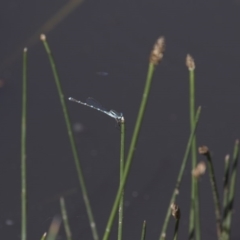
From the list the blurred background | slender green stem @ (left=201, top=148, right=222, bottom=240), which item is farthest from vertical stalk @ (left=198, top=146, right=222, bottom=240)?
the blurred background

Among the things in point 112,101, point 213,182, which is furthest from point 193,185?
point 112,101

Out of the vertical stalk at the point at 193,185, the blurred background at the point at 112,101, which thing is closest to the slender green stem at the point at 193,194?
the vertical stalk at the point at 193,185

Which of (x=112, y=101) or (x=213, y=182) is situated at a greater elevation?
(x=112, y=101)

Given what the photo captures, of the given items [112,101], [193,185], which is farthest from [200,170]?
[112,101]

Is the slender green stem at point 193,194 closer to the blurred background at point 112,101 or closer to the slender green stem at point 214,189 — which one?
the slender green stem at point 214,189

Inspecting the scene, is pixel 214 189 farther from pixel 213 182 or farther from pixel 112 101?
pixel 112 101

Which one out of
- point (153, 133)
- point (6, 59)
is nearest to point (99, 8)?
point (6, 59)

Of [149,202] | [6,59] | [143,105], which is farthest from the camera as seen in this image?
[6,59]

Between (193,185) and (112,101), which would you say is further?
(112,101)

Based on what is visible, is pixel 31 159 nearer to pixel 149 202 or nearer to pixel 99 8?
pixel 149 202
